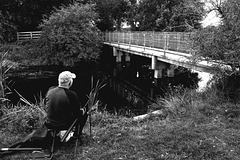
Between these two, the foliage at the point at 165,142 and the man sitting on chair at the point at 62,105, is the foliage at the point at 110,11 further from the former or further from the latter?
the man sitting on chair at the point at 62,105

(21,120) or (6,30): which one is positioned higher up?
(6,30)

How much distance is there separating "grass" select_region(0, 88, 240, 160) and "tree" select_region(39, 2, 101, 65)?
652 inches

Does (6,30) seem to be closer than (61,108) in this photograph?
No

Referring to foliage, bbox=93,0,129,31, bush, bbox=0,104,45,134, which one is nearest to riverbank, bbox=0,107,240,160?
bush, bbox=0,104,45,134

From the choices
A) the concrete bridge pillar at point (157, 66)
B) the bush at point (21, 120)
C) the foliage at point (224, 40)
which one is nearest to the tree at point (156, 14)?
the concrete bridge pillar at point (157, 66)

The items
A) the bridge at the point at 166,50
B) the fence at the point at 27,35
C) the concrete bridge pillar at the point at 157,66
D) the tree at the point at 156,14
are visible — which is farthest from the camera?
the tree at the point at 156,14

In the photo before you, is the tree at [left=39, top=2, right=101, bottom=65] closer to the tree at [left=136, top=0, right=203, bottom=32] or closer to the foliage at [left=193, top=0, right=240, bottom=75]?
the tree at [left=136, top=0, right=203, bottom=32]

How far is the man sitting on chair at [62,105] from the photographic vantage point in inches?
136

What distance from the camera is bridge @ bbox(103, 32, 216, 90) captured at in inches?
378

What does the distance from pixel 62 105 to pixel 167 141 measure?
202 cm

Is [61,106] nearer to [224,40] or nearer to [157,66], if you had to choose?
[224,40]

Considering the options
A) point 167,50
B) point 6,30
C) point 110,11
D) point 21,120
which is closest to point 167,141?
point 21,120

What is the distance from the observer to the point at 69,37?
2069cm

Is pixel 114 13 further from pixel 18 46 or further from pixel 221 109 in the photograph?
pixel 221 109
